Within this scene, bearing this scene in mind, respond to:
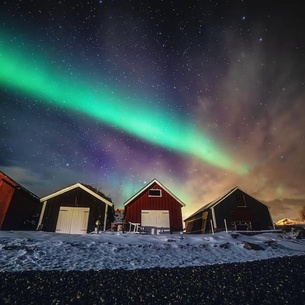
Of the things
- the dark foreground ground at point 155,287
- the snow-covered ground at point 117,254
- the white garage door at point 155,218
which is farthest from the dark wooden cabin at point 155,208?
the dark foreground ground at point 155,287

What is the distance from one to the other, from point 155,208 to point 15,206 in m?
14.9

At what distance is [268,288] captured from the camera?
270 inches

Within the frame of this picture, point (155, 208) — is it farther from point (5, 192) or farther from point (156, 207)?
point (5, 192)

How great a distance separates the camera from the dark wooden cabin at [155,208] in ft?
73.0

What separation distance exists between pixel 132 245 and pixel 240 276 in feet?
16.7

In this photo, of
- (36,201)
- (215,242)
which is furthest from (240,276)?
(36,201)

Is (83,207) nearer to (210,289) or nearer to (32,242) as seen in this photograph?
(32,242)

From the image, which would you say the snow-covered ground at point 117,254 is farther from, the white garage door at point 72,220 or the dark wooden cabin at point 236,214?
the dark wooden cabin at point 236,214

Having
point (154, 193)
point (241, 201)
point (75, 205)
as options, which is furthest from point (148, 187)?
point (241, 201)

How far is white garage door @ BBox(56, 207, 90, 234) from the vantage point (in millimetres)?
19494

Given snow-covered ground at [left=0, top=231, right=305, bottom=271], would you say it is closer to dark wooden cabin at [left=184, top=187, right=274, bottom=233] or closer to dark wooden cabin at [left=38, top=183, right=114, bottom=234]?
dark wooden cabin at [left=38, top=183, right=114, bottom=234]

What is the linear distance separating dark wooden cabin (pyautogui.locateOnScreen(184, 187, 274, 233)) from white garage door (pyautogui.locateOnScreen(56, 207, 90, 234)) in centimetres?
1480

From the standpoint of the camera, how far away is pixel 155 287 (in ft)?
21.1

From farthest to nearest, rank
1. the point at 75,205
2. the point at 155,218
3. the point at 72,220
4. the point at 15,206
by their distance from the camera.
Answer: the point at 155,218
the point at 15,206
the point at 75,205
the point at 72,220
